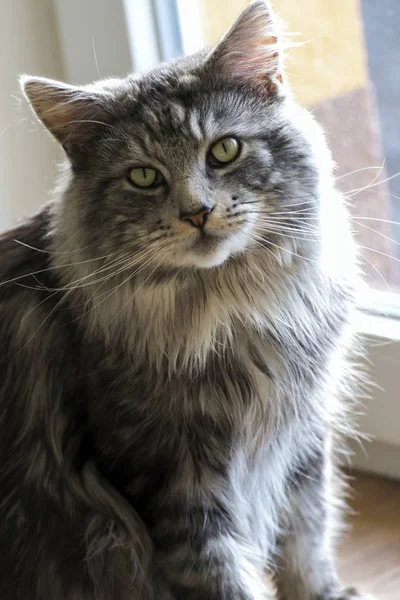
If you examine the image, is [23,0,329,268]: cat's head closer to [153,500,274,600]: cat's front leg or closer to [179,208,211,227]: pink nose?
[179,208,211,227]: pink nose

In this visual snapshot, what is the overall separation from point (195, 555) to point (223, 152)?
0.58 meters

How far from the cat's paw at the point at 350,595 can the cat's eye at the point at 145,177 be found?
2.53 ft

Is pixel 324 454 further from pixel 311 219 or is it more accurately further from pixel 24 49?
pixel 24 49

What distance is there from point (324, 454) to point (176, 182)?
0.59 meters

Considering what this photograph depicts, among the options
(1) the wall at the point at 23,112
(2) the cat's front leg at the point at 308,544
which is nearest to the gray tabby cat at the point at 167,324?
(2) the cat's front leg at the point at 308,544

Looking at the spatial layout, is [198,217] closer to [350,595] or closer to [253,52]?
[253,52]

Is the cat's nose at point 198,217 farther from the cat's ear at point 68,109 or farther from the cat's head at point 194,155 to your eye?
the cat's ear at point 68,109

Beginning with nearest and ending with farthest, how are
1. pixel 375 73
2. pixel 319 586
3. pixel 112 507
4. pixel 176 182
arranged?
pixel 176 182, pixel 112 507, pixel 319 586, pixel 375 73

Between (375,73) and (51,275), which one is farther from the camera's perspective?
(375,73)

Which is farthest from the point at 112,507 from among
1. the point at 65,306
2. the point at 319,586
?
the point at 319,586

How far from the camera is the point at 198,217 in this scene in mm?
1178

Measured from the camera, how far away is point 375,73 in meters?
1.88

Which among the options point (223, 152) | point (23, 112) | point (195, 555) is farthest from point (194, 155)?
point (23, 112)

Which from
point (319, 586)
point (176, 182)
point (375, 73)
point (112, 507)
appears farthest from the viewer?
point (375, 73)
